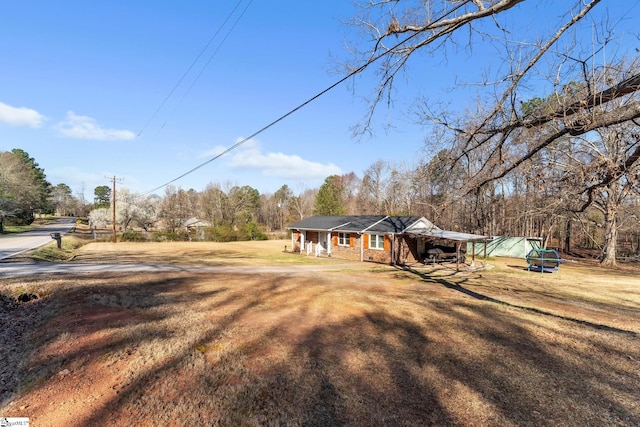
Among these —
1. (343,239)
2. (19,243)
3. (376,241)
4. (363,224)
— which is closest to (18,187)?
(19,243)

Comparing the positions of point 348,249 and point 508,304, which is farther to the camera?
point 348,249

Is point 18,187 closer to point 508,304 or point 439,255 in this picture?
point 439,255

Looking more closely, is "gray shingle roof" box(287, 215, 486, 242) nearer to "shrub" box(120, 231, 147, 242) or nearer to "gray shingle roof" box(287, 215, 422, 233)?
"gray shingle roof" box(287, 215, 422, 233)

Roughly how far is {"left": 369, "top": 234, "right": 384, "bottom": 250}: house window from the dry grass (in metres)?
12.7

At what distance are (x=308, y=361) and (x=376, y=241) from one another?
1753 centimetres

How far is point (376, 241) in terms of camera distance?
21516mm

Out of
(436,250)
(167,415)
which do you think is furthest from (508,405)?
(436,250)

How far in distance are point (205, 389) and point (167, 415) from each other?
0.53m

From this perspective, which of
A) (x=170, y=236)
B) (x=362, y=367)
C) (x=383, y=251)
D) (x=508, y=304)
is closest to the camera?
(x=362, y=367)

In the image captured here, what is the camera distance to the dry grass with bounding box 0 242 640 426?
3.35 metres

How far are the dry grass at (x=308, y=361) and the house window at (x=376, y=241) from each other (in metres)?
12.7

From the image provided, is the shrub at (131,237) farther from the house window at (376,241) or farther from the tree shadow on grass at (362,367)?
the tree shadow on grass at (362,367)

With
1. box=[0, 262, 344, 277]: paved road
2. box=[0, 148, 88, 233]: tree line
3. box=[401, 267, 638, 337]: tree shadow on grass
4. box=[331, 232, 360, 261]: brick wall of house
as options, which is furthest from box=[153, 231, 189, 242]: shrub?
box=[401, 267, 638, 337]: tree shadow on grass

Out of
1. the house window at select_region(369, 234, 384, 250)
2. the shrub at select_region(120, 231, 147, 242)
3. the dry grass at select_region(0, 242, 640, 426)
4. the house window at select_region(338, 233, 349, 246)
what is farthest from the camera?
the shrub at select_region(120, 231, 147, 242)
